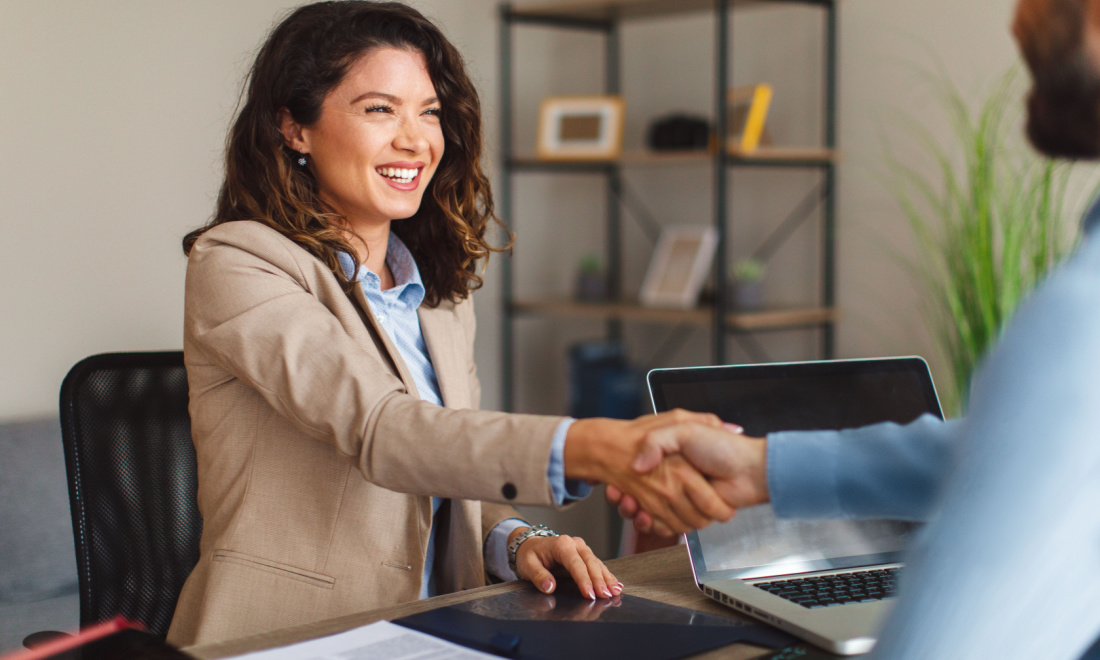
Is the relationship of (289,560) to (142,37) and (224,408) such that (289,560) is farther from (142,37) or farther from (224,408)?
(142,37)

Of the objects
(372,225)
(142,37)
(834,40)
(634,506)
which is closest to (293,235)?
(372,225)

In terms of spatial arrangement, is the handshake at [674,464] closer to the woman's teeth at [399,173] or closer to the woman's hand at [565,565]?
the woman's hand at [565,565]

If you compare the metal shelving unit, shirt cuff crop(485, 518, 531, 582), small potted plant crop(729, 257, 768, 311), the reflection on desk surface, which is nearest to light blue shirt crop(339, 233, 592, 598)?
shirt cuff crop(485, 518, 531, 582)

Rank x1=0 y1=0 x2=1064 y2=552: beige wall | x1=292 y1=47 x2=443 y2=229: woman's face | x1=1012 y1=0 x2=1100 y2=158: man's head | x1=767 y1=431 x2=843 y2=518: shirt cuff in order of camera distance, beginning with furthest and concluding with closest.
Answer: x1=0 y1=0 x2=1064 y2=552: beige wall < x1=292 y1=47 x2=443 y2=229: woman's face < x1=767 y1=431 x2=843 y2=518: shirt cuff < x1=1012 y1=0 x2=1100 y2=158: man's head

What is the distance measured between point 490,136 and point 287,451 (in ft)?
7.15

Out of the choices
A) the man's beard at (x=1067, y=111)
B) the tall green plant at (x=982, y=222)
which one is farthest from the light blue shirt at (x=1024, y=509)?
the tall green plant at (x=982, y=222)

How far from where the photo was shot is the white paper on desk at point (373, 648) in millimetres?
923

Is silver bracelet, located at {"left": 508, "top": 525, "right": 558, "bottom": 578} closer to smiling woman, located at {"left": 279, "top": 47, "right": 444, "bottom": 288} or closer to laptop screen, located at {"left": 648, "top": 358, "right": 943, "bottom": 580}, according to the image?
laptop screen, located at {"left": 648, "top": 358, "right": 943, "bottom": 580}

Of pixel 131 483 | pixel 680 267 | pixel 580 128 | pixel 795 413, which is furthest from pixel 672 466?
pixel 580 128

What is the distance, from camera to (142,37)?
2545 millimetres

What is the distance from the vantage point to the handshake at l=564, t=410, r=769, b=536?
1046mm

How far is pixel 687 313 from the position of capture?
115 inches

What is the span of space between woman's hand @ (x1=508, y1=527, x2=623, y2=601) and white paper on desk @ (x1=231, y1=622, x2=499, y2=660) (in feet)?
0.78

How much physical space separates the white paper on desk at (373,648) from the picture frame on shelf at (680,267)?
2.15 metres
